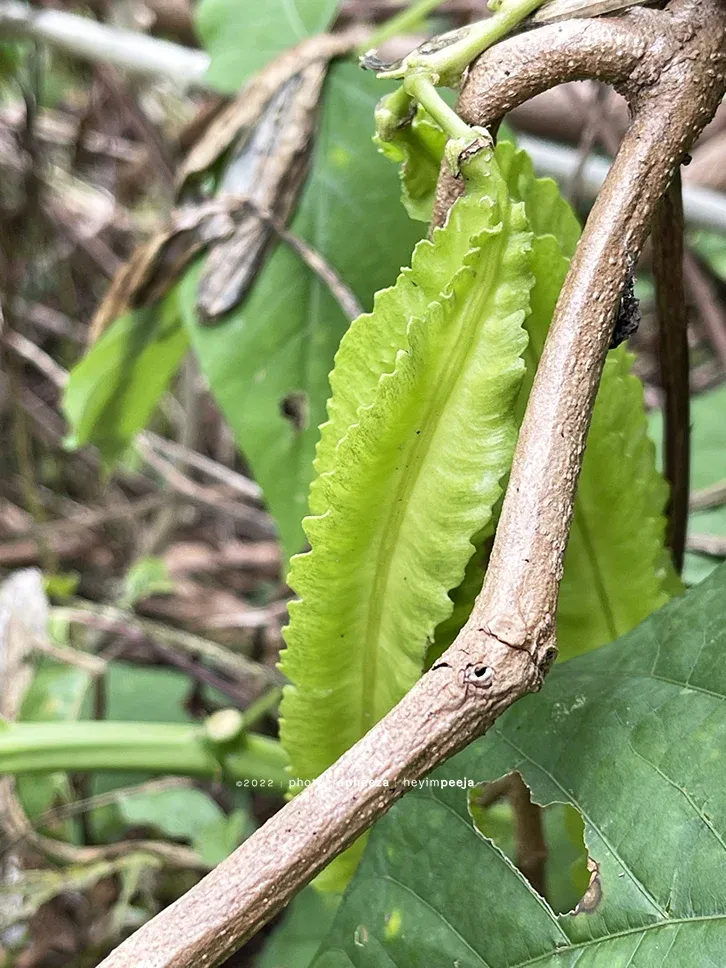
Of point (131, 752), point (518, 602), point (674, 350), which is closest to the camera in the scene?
point (518, 602)

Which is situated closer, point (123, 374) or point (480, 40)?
point (480, 40)

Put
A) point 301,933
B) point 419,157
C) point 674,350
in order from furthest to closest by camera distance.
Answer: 1. point 301,933
2. point 674,350
3. point 419,157

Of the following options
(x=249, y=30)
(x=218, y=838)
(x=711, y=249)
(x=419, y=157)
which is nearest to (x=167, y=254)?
(x=249, y=30)

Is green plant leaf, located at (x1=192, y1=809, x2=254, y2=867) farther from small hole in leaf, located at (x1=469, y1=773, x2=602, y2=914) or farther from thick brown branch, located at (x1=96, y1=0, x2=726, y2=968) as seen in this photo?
thick brown branch, located at (x1=96, y1=0, x2=726, y2=968)

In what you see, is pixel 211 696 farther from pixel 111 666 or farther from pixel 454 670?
pixel 454 670

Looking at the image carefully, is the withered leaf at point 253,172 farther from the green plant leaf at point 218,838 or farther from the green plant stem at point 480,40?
the green plant leaf at point 218,838

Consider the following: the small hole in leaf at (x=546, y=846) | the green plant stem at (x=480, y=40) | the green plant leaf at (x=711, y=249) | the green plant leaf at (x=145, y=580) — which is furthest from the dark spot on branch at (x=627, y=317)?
the green plant leaf at (x=711, y=249)

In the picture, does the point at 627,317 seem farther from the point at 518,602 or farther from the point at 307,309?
the point at 307,309

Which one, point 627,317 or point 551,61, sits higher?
point 551,61
